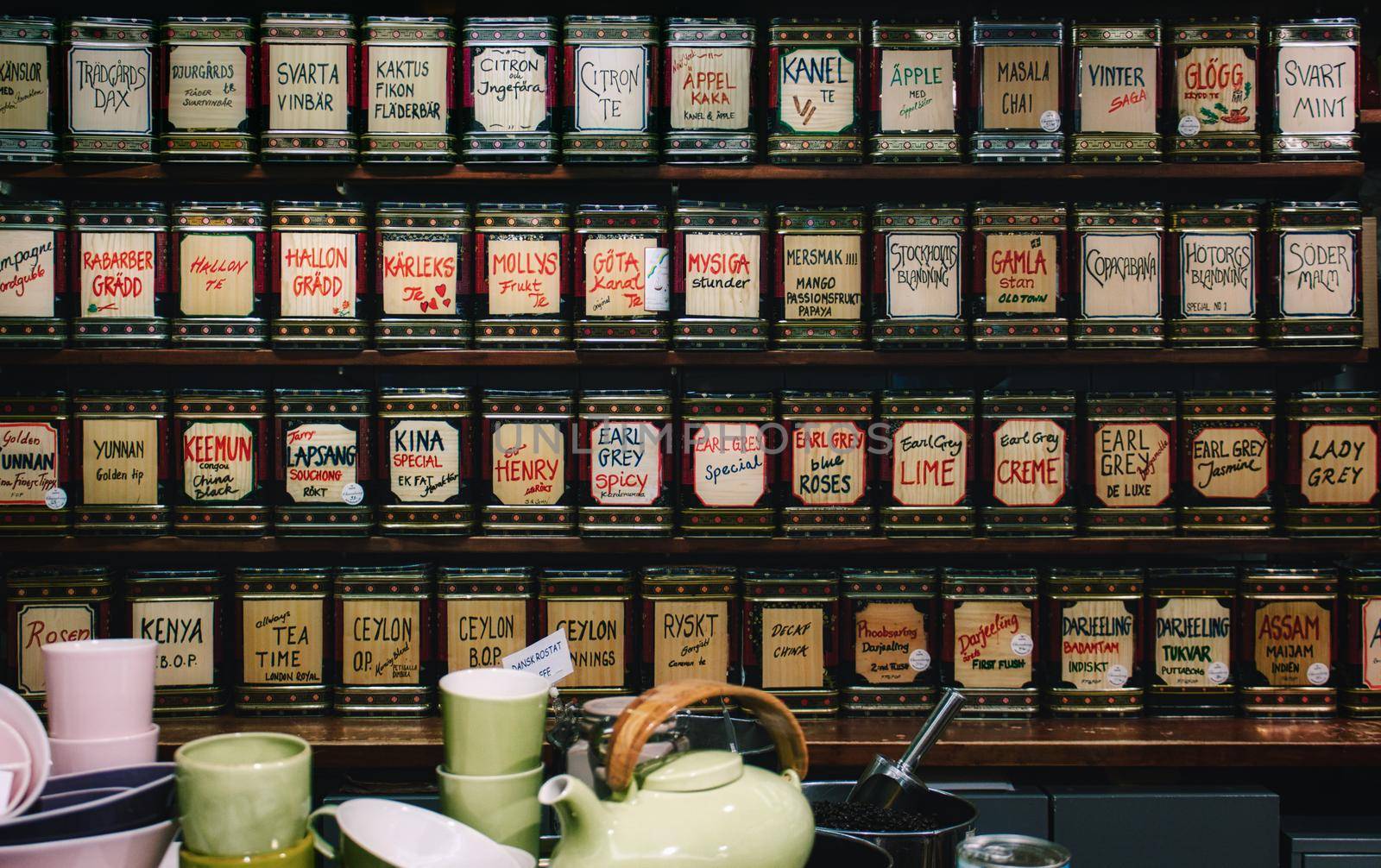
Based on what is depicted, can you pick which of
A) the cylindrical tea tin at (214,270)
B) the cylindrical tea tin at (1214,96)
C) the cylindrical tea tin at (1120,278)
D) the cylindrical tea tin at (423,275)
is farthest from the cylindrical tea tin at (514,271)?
the cylindrical tea tin at (1214,96)

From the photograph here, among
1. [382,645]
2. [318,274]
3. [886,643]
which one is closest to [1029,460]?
[886,643]

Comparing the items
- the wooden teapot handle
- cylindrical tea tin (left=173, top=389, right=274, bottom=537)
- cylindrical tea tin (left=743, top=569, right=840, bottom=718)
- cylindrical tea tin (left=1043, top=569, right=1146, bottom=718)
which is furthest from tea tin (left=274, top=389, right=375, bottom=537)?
cylindrical tea tin (left=1043, top=569, right=1146, bottom=718)

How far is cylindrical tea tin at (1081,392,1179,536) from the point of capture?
223cm

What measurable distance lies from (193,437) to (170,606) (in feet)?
1.14

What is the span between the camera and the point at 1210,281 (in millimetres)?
2240

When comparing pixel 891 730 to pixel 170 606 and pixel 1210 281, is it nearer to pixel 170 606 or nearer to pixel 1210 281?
pixel 1210 281

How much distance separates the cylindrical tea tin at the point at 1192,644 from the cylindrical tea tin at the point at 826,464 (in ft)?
2.09

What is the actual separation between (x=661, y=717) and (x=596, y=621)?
1.27 metres

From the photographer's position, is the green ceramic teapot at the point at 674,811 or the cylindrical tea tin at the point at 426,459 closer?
the green ceramic teapot at the point at 674,811

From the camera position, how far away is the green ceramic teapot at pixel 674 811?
0.95 m

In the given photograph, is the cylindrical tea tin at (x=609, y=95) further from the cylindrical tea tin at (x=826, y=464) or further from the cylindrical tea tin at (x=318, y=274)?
the cylindrical tea tin at (x=826, y=464)

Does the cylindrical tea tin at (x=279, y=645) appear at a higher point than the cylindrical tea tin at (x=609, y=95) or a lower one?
lower

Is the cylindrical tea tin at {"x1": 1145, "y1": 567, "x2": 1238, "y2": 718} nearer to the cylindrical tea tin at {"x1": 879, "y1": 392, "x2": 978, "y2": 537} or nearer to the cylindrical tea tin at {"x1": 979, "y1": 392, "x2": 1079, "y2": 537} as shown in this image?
the cylindrical tea tin at {"x1": 979, "y1": 392, "x2": 1079, "y2": 537}

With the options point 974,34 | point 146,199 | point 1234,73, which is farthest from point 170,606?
point 1234,73
